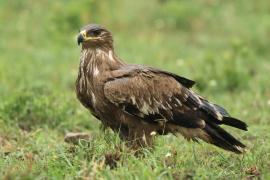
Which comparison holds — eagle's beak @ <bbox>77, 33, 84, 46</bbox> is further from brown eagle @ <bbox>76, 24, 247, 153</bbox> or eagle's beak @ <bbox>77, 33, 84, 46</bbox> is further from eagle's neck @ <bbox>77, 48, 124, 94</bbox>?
eagle's neck @ <bbox>77, 48, 124, 94</bbox>

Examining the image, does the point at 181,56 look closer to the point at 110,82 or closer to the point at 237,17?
the point at 237,17

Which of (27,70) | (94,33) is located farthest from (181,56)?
(94,33)

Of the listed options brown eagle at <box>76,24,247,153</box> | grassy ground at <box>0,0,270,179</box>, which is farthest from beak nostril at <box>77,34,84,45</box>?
grassy ground at <box>0,0,270,179</box>

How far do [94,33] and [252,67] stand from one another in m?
5.77

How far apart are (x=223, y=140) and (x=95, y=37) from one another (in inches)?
57.4

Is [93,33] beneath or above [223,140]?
above

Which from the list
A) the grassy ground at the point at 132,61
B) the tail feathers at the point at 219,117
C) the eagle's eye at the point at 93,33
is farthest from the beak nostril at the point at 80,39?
the tail feathers at the point at 219,117

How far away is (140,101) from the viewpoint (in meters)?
6.84

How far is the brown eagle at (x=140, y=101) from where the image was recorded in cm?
680

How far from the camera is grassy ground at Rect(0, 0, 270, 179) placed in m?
6.20

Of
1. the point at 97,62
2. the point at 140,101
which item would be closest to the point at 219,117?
the point at 140,101

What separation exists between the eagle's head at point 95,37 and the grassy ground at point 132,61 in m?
0.83

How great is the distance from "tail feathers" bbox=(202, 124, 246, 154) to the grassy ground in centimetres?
9

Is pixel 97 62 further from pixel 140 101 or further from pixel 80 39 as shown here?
pixel 140 101
